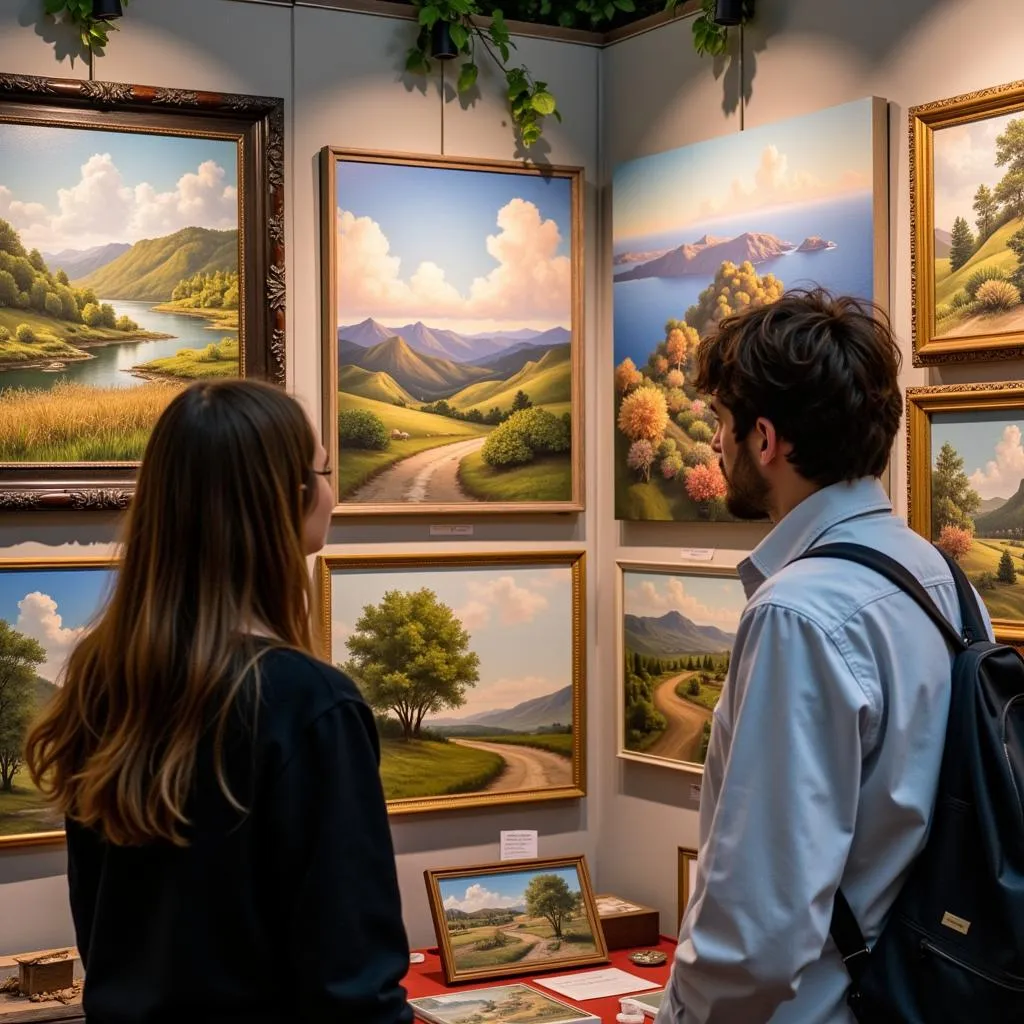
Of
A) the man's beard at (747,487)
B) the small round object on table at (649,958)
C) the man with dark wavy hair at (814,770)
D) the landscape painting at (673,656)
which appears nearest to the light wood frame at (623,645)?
the landscape painting at (673,656)

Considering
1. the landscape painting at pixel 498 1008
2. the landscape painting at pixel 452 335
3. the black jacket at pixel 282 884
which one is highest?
the landscape painting at pixel 452 335

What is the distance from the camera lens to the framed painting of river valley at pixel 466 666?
12.6ft

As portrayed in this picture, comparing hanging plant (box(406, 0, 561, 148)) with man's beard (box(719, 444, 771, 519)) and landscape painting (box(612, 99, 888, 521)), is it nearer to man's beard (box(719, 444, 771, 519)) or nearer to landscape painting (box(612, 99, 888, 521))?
landscape painting (box(612, 99, 888, 521))

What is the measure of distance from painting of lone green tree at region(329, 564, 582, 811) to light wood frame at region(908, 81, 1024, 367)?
131 cm

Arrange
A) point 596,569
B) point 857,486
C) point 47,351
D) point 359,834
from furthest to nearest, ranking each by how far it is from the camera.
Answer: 1. point 596,569
2. point 47,351
3. point 857,486
4. point 359,834

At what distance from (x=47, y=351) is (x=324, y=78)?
3.38ft

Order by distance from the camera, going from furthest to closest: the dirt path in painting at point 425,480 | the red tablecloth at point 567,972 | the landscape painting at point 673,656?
the dirt path in painting at point 425,480 < the landscape painting at point 673,656 < the red tablecloth at point 567,972

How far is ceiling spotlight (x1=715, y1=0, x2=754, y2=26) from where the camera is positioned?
3541 millimetres

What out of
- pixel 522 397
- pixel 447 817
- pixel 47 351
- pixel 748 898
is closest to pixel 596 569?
pixel 522 397

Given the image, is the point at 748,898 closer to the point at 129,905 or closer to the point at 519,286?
the point at 129,905

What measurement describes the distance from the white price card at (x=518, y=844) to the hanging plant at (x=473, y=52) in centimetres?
192

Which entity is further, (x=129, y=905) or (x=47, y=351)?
(x=47, y=351)

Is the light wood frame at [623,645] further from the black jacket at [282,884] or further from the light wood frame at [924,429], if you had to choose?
the black jacket at [282,884]

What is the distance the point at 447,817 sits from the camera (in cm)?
394
